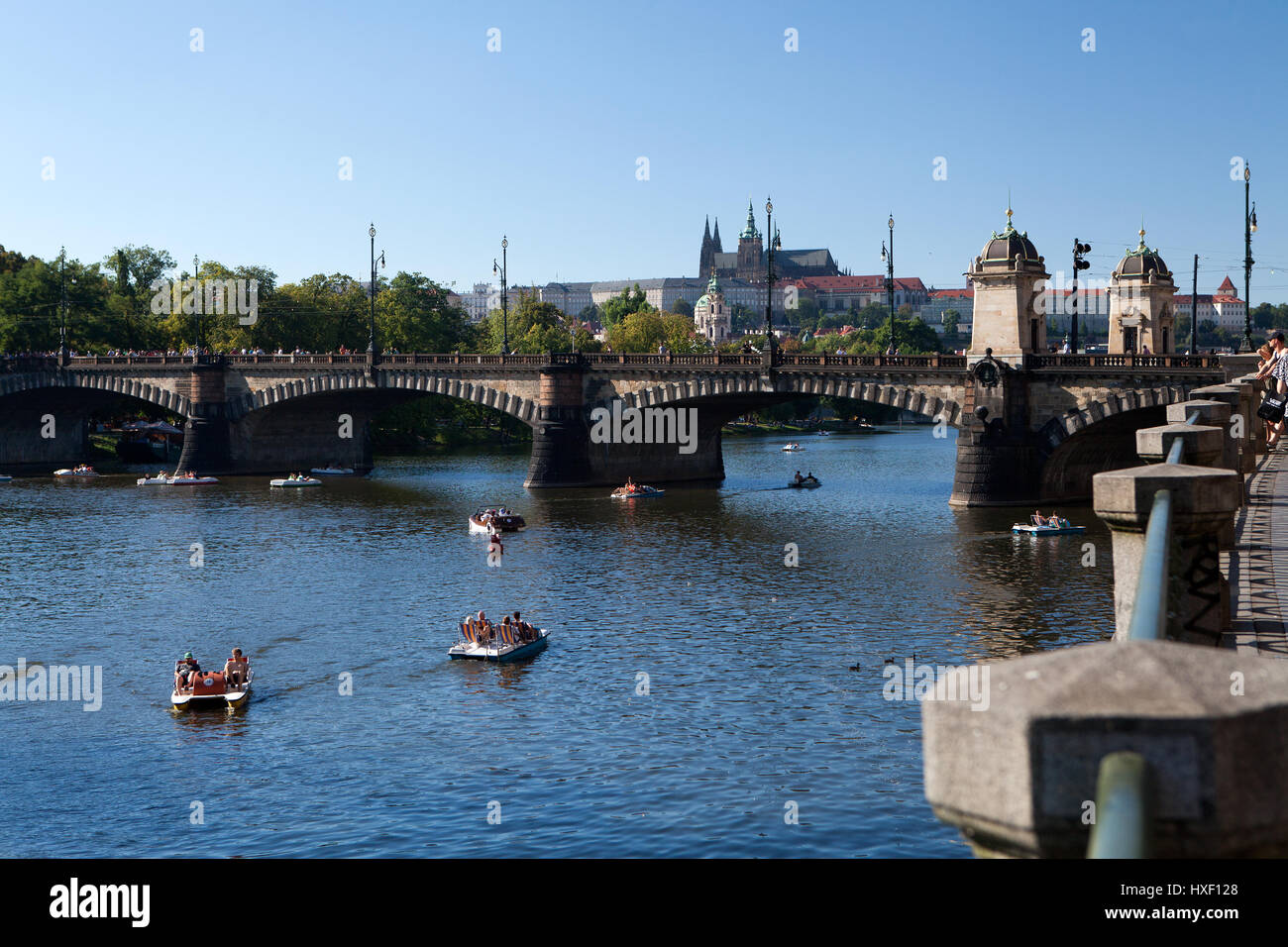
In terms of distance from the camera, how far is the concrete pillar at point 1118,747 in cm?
297

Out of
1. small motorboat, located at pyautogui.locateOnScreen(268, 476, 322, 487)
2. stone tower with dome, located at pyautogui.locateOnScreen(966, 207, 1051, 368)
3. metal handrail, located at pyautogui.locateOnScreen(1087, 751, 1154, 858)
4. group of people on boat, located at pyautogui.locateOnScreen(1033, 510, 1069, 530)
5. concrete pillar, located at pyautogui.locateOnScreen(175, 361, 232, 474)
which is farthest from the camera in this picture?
concrete pillar, located at pyautogui.locateOnScreen(175, 361, 232, 474)

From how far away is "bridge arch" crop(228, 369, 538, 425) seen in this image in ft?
290

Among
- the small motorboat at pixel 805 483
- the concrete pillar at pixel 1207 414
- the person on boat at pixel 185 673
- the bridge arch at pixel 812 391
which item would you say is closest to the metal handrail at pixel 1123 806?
the concrete pillar at pixel 1207 414

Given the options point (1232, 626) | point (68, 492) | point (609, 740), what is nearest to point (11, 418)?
point (68, 492)

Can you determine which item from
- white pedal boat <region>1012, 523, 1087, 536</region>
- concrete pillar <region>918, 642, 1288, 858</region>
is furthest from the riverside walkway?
white pedal boat <region>1012, 523, 1087, 536</region>

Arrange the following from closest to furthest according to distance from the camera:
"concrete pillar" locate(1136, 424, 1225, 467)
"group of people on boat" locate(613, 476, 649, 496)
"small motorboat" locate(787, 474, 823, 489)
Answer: "concrete pillar" locate(1136, 424, 1225, 467)
"group of people on boat" locate(613, 476, 649, 496)
"small motorboat" locate(787, 474, 823, 489)

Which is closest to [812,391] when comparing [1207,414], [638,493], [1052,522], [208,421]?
[638,493]

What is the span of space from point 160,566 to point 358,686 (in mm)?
23719

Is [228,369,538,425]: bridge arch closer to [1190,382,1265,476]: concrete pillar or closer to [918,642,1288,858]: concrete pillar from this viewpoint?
[1190,382,1265,476]: concrete pillar

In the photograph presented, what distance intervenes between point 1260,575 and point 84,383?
100 m

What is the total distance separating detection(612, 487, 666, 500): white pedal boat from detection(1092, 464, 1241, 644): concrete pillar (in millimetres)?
68830

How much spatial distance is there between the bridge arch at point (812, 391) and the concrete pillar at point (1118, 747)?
218 ft

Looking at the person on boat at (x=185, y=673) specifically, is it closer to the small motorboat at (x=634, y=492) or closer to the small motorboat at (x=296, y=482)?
the small motorboat at (x=634, y=492)

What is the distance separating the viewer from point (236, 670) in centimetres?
3353
